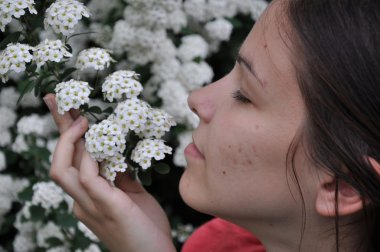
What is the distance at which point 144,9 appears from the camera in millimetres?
2100

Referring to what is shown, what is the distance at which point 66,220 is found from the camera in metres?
2.17

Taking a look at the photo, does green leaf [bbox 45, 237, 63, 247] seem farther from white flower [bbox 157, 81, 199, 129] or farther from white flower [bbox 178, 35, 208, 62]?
white flower [bbox 178, 35, 208, 62]

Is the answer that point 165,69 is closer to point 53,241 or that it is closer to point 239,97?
point 53,241

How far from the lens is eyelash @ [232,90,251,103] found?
1.27 m

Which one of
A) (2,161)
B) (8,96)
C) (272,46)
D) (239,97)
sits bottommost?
(2,161)

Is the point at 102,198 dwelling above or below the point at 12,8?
below

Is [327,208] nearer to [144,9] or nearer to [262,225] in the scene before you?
[262,225]

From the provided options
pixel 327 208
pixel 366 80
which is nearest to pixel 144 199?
pixel 327 208

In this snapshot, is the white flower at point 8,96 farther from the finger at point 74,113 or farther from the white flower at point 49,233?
the finger at point 74,113

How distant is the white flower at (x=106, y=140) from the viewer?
133cm

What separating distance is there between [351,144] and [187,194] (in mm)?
356

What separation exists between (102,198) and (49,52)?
0.33 metres

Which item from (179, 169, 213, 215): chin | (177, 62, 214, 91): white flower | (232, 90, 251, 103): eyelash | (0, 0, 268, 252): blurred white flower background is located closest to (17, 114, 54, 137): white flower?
(0, 0, 268, 252): blurred white flower background

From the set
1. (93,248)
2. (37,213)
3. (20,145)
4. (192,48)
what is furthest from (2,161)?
(192,48)
